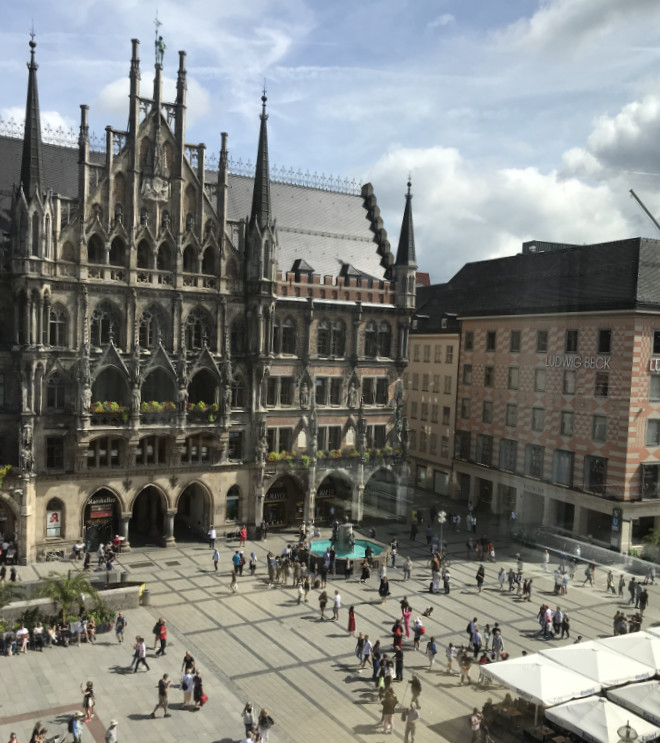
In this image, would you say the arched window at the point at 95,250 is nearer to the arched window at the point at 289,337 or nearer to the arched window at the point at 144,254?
the arched window at the point at 144,254

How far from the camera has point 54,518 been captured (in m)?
48.9

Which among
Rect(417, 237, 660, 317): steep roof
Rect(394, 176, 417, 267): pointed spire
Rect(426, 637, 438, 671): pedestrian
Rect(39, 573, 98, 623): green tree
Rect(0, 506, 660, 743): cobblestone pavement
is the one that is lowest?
Rect(0, 506, 660, 743): cobblestone pavement

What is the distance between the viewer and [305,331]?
58406 mm

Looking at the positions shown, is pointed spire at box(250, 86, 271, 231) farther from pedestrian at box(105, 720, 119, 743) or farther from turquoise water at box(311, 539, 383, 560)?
pedestrian at box(105, 720, 119, 743)

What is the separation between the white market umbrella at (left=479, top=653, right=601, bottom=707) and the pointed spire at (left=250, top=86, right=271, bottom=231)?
36.6 m

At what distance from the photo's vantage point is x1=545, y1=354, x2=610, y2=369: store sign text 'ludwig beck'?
45.1m

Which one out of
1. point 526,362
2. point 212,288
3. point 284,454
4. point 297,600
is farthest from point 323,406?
point 297,600

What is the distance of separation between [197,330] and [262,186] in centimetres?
1148

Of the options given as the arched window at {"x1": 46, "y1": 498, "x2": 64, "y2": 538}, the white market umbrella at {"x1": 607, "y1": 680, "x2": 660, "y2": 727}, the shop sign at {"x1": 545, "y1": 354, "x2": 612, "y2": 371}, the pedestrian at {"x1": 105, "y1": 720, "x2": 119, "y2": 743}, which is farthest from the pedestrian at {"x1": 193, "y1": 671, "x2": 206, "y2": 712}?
the shop sign at {"x1": 545, "y1": 354, "x2": 612, "y2": 371}

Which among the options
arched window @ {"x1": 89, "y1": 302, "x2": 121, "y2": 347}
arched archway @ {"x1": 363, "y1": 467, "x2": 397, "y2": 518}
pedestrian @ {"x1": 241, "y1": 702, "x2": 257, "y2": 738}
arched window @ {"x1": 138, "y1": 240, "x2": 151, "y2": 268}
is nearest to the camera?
pedestrian @ {"x1": 241, "y1": 702, "x2": 257, "y2": 738}

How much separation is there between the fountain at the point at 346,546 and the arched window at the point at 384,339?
16.7 meters

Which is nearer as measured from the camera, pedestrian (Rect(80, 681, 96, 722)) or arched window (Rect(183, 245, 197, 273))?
pedestrian (Rect(80, 681, 96, 722))

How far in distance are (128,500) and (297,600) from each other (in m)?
15.3

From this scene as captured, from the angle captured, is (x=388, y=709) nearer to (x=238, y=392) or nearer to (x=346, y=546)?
(x=346, y=546)
